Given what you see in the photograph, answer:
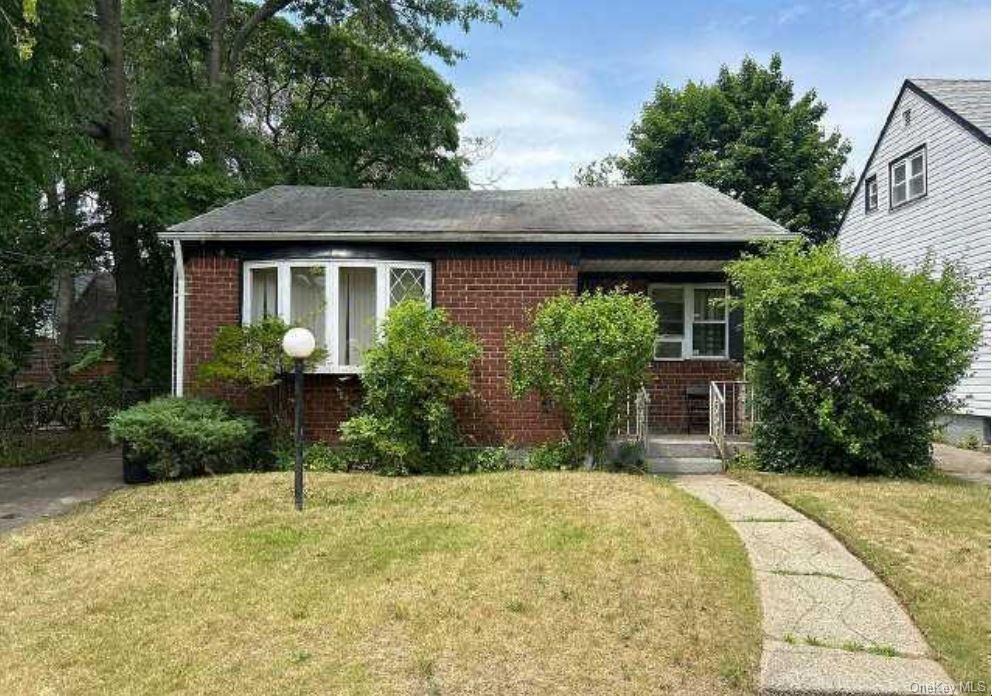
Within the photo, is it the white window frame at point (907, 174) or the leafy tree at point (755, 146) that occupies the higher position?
the leafy tree at point (755, 146)

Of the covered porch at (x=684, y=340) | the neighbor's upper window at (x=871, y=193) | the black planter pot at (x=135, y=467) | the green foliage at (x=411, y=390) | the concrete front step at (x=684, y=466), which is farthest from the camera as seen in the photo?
the neighbor's upper window at (x=871, y=193)

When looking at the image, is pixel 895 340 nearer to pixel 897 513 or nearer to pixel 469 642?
pixel 897 513

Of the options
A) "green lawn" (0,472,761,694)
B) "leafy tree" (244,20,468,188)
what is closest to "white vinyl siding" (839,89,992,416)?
"green lawn" (0,472,761,694)

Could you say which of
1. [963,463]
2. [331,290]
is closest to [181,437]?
[331,290]

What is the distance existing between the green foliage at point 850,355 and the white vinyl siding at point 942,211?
113 inches

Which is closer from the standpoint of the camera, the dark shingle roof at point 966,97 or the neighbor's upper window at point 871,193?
the dark shingle roof at point 966,97

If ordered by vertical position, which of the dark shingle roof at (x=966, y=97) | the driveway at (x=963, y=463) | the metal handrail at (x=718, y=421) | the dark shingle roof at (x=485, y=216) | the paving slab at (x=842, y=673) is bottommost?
the paving slab at (x=842, y=673)

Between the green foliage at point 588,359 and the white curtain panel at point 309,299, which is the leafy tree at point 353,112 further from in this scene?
the green foliage at point 588,359

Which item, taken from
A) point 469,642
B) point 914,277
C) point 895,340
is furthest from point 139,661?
point 914,277

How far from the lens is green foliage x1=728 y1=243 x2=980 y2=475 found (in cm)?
855

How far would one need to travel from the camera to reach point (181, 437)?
8719 millimetres

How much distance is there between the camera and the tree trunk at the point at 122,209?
571 inches

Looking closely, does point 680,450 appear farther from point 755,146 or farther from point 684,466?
point 755,146

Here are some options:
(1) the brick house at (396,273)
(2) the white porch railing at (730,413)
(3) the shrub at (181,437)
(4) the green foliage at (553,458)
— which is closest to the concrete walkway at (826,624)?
(4) the green foliage at (553,458)
